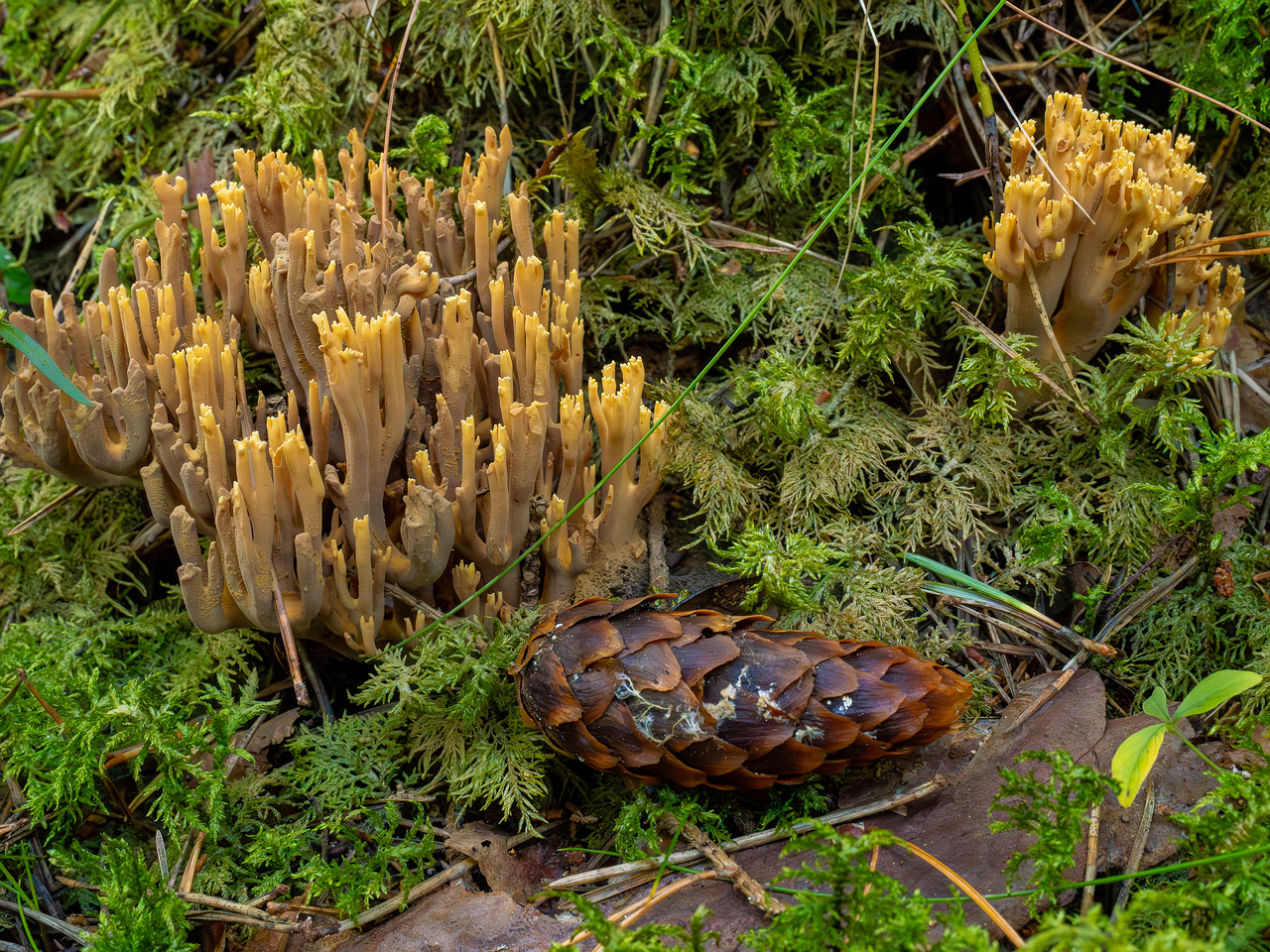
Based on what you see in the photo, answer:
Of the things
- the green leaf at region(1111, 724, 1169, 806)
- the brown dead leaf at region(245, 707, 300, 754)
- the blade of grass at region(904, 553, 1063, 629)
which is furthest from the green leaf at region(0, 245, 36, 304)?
the green leaf at region(1111, 724, 1169, 806)

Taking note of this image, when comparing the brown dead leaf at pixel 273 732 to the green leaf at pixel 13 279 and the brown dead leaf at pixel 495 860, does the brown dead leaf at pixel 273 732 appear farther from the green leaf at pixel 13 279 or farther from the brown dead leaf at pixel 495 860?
the green leaf at pixel 13 279

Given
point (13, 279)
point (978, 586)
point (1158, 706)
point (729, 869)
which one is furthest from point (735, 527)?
point (13, 279)

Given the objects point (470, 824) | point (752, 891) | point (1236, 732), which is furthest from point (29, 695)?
point (1236, 732)

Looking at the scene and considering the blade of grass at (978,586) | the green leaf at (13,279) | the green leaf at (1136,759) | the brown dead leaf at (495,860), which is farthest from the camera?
the green leaf at (13,279)

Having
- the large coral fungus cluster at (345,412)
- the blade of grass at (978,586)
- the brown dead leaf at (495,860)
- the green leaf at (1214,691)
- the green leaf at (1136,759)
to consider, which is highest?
the large coral fungus cluster at (345,412)

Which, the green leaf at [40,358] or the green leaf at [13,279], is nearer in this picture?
the green leaf at [40,358]

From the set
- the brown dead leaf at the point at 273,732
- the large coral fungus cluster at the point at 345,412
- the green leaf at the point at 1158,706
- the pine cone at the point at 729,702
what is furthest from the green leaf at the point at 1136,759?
the brown dead leaf at the point at 273,732

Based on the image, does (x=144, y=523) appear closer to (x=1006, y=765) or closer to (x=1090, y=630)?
(x=1006, y=765)
